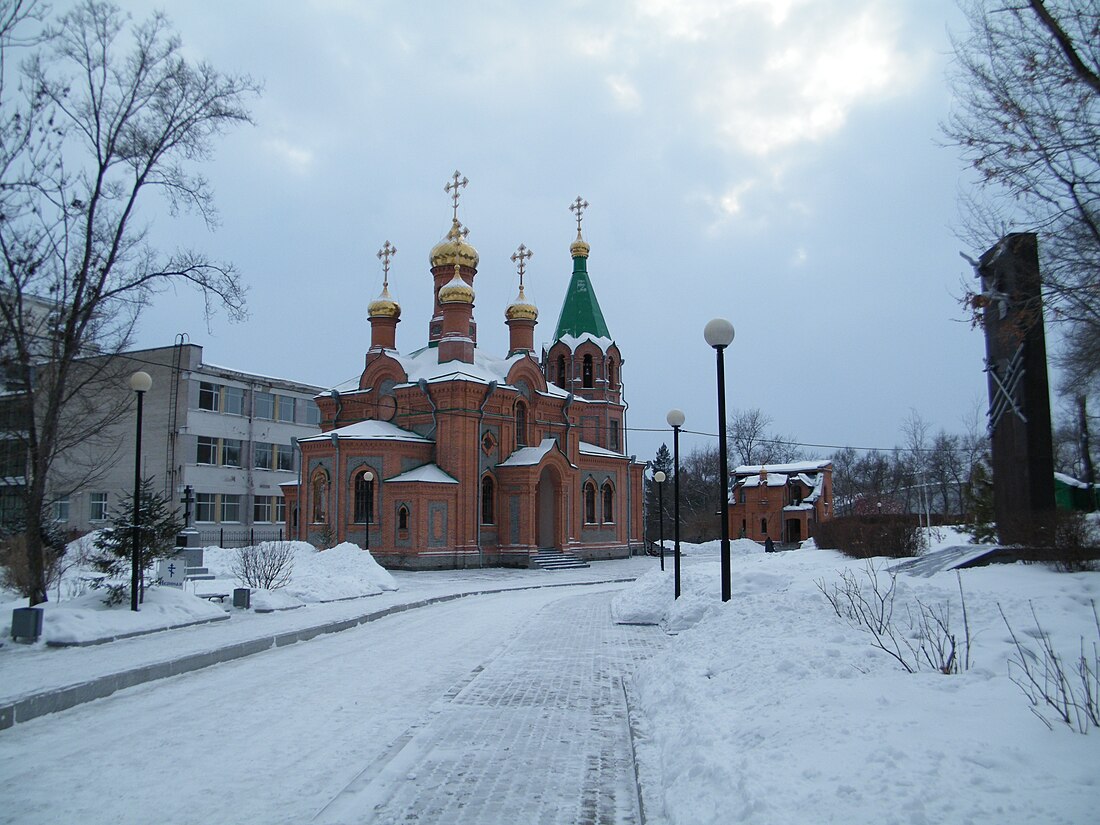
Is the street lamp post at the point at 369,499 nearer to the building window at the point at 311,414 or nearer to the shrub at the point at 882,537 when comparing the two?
the building window at the point at 311,414

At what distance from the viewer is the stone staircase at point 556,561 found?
34.2 metres

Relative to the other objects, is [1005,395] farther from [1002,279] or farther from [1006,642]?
[1006,642]

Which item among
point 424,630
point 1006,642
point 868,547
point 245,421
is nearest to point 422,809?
point 1006,642

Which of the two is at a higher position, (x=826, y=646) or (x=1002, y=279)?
(x=1002, y=279)

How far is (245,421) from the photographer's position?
147 ft

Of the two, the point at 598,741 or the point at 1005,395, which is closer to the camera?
the point at 598,741

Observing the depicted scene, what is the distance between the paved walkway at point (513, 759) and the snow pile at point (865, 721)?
45cm

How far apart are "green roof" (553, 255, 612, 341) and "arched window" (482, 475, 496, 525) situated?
12.3 m

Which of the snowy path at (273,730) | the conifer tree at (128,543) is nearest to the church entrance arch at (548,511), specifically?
the conifer tree at (128,543)

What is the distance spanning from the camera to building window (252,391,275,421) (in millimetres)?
45531

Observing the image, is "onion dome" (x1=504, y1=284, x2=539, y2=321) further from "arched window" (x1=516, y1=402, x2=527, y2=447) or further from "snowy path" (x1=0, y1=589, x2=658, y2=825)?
"snowy path" (x1=0, y1=589, x2=658, y2=825)

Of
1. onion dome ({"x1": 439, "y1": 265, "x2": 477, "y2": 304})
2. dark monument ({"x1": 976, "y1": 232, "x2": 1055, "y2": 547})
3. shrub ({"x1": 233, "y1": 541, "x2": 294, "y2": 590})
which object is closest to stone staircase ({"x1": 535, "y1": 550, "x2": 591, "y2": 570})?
onion dome ({"x1": 439, "y1": 265, "x2": 477, "y2": 304})

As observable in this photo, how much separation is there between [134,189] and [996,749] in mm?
14601

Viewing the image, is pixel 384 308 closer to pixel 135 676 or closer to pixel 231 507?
pixel 231 507
